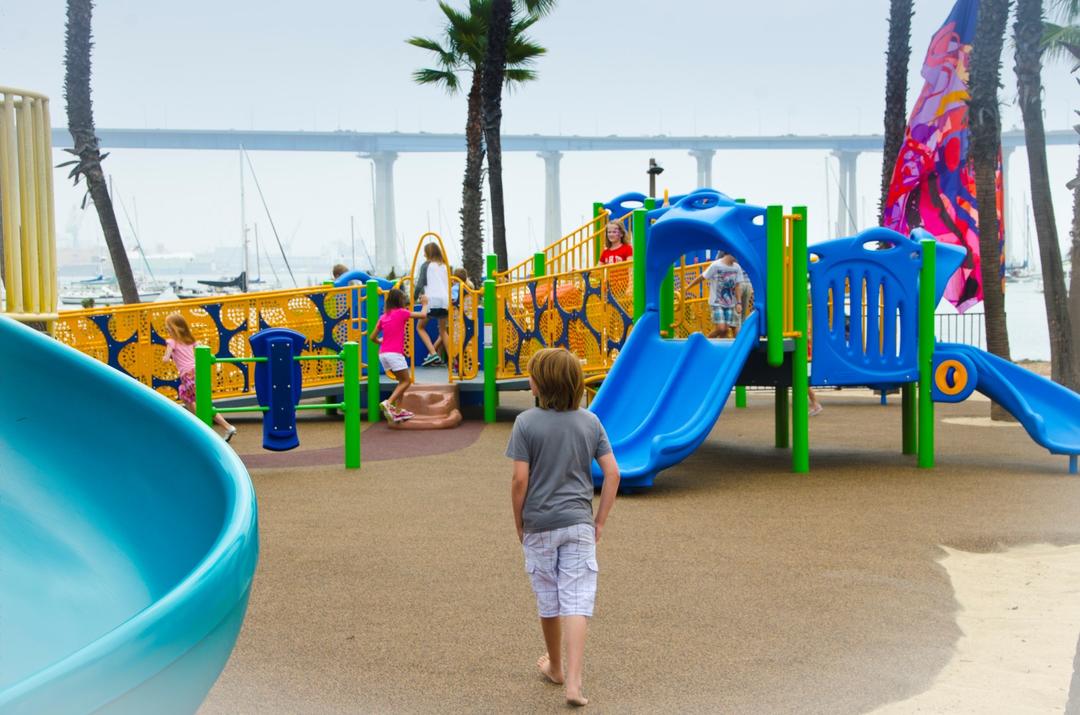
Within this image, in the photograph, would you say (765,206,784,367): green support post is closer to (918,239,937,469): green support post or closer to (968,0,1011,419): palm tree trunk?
(918,239,937,469): green support post

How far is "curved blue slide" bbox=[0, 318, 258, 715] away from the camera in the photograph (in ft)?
8.54

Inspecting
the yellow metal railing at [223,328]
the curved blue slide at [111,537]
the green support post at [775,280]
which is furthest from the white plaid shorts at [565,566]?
the yellow metal railing at [223,328]

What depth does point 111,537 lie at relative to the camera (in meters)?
4.72

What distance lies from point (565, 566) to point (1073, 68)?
63.5ft

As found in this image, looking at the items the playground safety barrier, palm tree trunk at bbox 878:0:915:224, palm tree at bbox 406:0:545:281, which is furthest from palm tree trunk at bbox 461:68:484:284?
the playground safety barrier

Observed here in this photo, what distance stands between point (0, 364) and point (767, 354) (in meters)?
6.93

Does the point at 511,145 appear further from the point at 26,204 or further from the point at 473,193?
the point at 26,204

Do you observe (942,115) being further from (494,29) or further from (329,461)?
(329,461)

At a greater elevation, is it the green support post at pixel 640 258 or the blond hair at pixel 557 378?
the green support post at pixel 640 258

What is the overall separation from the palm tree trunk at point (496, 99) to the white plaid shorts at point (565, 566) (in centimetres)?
2225

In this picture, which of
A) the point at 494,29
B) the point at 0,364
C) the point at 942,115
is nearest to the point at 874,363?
the point at 0,364

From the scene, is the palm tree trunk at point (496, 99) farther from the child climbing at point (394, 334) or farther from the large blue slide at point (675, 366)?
the large blue slide at point (675, 366)

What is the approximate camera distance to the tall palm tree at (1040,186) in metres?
16.6

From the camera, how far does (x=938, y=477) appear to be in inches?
422
